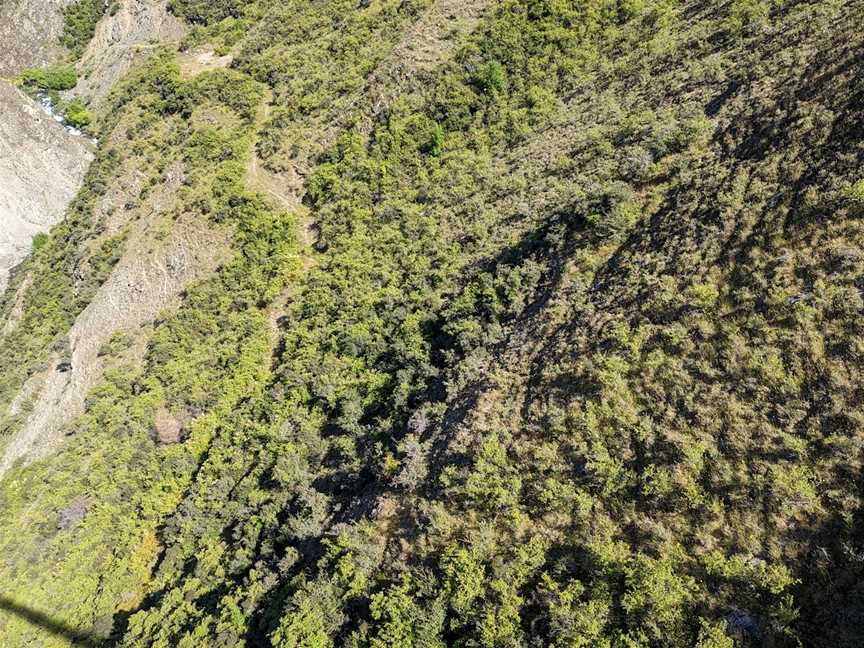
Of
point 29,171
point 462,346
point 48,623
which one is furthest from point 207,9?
point 48,623

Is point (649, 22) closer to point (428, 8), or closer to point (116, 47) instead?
point (428, 8)

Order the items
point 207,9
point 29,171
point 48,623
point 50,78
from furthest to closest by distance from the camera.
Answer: point 50,78 → point 207,9 → point 29,171 → point 48,623

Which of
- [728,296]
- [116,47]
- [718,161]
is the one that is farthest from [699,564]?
[116,47]

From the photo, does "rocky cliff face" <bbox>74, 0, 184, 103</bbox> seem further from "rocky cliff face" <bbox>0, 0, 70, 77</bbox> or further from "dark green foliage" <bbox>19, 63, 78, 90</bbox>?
"rocky cliff face" <bbox>0, 0, 70, 77</bbox>

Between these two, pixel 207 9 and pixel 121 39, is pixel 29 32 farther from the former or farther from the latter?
pixel 207 9

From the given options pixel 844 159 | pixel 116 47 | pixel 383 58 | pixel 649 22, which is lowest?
pixel 844 159

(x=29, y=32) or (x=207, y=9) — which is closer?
(x=207, y=9)
